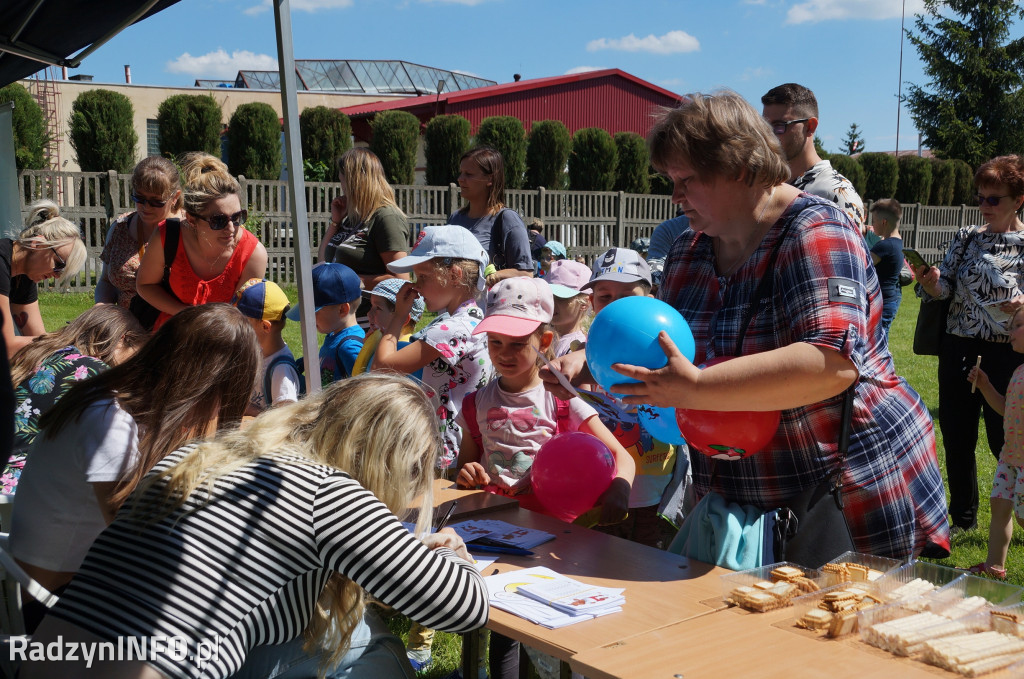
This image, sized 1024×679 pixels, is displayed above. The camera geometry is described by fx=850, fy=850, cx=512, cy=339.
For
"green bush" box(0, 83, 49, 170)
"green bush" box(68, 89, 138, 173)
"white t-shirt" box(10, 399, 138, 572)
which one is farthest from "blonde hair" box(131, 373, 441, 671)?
"green bush" box(68, 89, 138, 173)

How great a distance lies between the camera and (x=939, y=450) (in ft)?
21.1

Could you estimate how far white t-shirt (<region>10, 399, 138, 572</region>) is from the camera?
2.34 m

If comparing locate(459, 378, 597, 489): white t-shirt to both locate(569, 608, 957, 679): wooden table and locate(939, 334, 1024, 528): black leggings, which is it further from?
locate(939, 334, 1024, 528): black leggings

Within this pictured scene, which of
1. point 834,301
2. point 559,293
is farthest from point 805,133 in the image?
point 834,301

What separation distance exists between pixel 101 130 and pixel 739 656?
18105 mm

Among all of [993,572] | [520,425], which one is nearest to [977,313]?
[993,572]

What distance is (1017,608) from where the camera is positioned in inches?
71.0

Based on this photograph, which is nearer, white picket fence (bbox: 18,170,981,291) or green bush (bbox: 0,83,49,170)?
white picket fence (bbox: 18,170,981,291)

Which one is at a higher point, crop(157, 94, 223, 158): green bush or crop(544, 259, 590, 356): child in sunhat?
crop(157, 94, 223, 158): green bush

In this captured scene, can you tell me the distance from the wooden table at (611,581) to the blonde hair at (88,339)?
5.32 ft

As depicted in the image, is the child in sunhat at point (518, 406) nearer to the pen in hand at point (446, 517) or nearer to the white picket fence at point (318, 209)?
the pen in hand at point (446, 517)

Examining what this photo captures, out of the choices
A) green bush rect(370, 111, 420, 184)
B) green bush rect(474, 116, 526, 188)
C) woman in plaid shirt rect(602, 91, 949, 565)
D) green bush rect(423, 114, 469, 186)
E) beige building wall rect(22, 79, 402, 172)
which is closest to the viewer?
woman in plaid shirt rect(602, 91, 949, 565)

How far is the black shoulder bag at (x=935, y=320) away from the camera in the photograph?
5.05 metres

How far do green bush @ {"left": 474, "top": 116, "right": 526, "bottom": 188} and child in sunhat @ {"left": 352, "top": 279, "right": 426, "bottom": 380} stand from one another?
16.5 m
